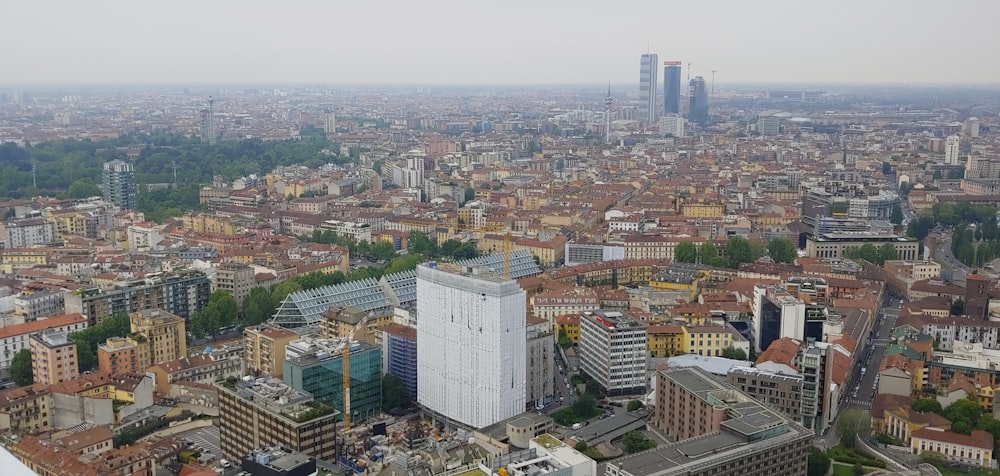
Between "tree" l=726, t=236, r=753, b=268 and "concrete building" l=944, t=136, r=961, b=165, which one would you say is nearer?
"tree" l=726, t=236, r=753, b=268

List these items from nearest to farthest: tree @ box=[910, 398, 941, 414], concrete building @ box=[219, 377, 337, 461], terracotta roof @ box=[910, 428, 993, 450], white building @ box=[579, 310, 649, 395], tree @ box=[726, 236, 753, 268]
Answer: concrete building @ box=[219, 377, 337, 461] → terracotta roof @ box=[910, 428, 993, 450] → tree @ box=[910, 398, 941, 414] → white building @ box=[579, 310, 649, 395] → tree @ box=[726, 236, 753, 268]

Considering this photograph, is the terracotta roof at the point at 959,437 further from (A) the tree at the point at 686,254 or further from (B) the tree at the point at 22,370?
(B) the tree at the point at 22,370

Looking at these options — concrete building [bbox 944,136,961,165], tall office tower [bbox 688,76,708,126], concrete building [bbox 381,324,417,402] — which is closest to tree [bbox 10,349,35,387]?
concrete building [bbox 381,324,417,402]

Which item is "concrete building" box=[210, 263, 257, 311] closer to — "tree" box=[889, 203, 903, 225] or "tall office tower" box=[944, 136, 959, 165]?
"tree" box=[889, 203, 903, 225]

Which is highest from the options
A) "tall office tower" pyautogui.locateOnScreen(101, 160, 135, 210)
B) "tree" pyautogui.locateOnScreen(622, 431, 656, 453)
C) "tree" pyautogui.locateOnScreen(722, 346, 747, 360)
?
"tall office tower" pyautogui.locateOnScreen(101, 160, 135, 210)

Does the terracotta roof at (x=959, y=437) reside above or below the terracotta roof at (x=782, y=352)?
below

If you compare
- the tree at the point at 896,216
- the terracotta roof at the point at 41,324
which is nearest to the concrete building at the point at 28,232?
the terracotta roof at the point at 41,324

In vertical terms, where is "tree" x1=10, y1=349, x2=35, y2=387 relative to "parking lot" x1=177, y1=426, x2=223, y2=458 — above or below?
above
